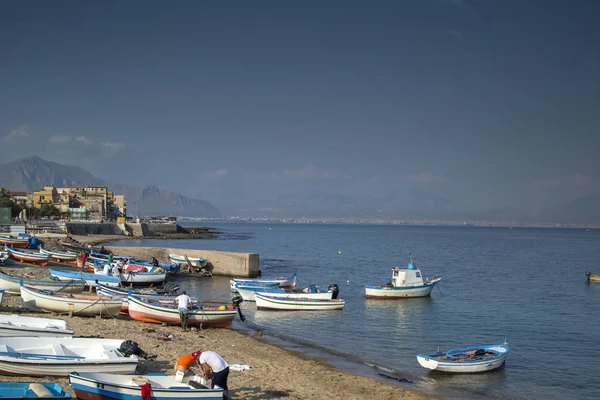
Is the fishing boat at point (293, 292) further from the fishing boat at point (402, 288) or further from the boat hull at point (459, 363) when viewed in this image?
the boat hull at point (459, 363)

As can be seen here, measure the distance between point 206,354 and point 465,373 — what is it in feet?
33.0

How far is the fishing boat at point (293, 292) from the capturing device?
30.1 metres

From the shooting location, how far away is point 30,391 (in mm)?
Answer: 9898

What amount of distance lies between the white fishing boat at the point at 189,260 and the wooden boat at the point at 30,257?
9.66 m

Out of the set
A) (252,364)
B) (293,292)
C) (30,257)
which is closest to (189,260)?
(30,257)

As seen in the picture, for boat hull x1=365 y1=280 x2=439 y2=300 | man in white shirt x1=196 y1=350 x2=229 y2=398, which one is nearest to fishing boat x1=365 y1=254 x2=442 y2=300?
boat hull x1=365 y1=280 x2=439 y2=300

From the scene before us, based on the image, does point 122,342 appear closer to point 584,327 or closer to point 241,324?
point 241,324

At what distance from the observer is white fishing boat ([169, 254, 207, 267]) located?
43.3 metres

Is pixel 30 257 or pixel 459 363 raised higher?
pixel 30 257

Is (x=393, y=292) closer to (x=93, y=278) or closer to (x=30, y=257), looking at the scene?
(x=93, y=278)

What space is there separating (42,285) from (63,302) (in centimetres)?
393

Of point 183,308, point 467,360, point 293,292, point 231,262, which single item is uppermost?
point 183,308

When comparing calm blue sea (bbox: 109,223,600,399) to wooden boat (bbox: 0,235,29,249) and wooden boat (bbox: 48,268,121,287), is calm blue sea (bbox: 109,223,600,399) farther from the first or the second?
wooden boat (bbox: 0,235,29,249)

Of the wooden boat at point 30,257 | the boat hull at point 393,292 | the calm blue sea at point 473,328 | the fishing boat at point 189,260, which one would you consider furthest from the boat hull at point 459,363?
the wooden boat at point 30,257
